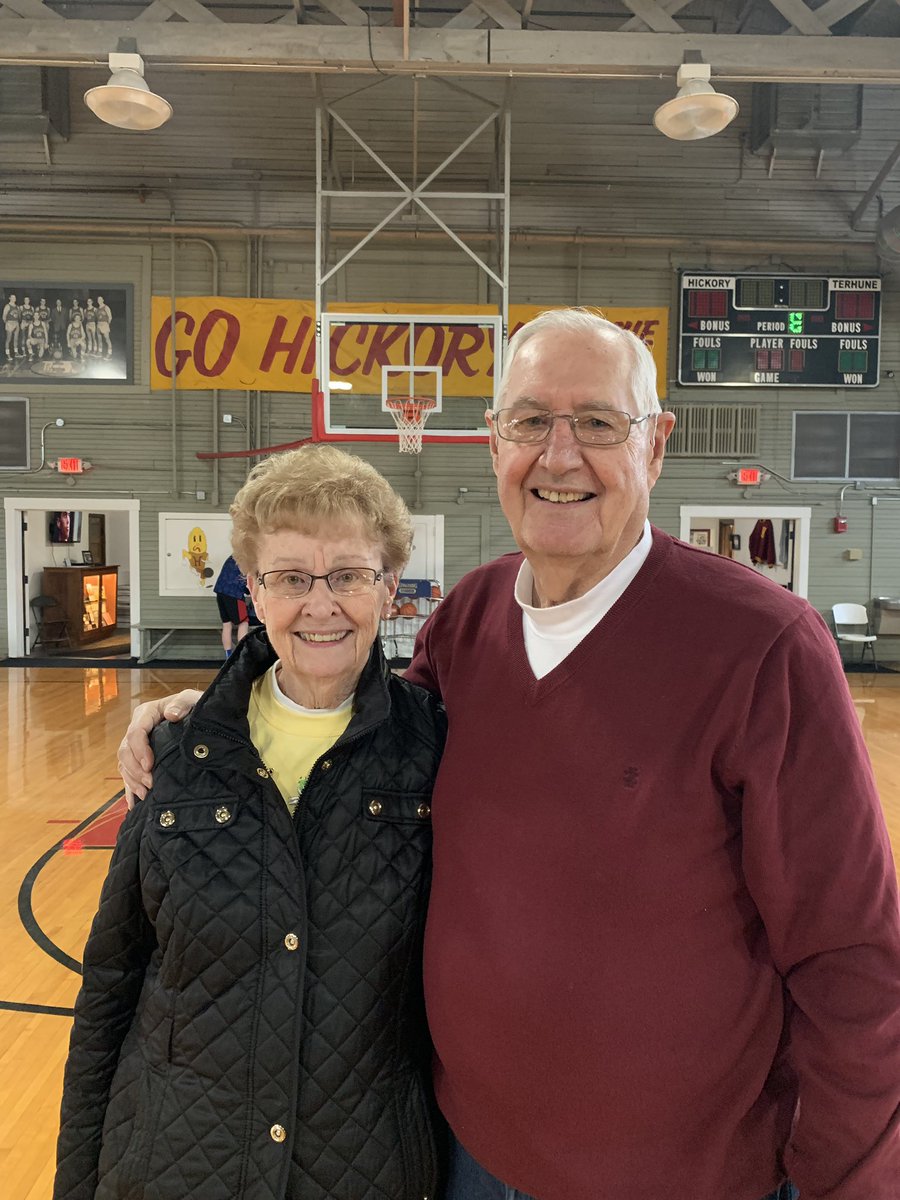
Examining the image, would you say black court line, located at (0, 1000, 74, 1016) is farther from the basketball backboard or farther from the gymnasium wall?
the gymnasium wall

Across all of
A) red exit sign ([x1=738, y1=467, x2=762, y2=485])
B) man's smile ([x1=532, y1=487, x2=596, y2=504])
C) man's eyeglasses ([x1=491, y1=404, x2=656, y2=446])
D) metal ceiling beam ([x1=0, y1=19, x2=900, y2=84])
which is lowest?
man's smile ([x1=532, y1=487, x2=596, y2=504])

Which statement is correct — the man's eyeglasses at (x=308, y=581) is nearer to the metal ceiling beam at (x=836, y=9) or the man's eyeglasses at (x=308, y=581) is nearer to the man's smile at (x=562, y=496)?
the man's smile at (x=562, y=496)

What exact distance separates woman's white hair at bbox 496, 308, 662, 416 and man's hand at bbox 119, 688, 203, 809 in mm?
767

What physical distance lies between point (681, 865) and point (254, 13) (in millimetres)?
11032

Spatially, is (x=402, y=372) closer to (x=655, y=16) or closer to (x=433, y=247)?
(x=433, y=247)

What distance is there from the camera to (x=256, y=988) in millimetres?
1168

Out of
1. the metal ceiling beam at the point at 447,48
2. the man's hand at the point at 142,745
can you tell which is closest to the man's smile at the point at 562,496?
the man's hand at the point at 142,745

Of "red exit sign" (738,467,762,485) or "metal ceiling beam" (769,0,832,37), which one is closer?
"metal ceiling beam" (769,0,832,37)

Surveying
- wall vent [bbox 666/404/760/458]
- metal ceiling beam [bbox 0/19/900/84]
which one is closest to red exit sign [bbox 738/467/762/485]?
wall vent [bbox 666/404/760/458]

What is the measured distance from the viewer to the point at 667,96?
9789 mm

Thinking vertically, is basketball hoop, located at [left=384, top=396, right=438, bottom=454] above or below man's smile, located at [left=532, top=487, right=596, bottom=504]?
above

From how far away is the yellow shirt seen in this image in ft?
4.40

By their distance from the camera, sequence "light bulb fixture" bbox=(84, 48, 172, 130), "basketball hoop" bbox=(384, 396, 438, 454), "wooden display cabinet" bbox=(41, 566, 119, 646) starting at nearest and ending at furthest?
"light bulb fixture" bbox=(84, 48, 172, 130)
"basketball hoop" bbox=(384, 396, 438, 454)
"wooden display cabinet" bbox=(41, 566, 119, 646)

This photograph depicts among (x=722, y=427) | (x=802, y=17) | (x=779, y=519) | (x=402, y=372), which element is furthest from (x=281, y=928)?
(x=779, y=519)
